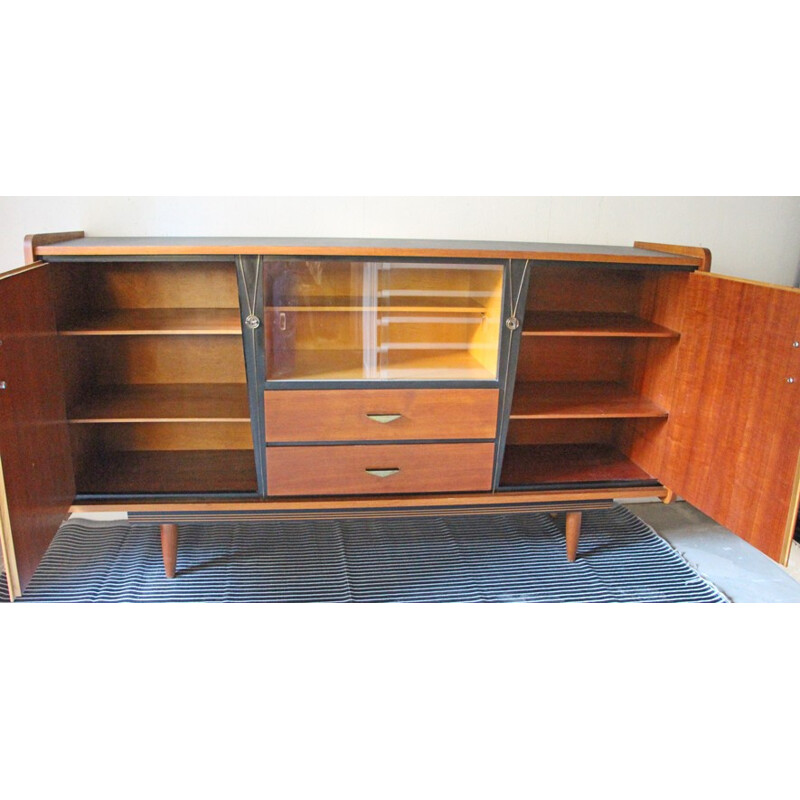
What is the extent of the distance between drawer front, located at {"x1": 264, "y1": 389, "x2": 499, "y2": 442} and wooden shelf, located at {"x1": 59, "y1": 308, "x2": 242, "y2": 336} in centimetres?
20

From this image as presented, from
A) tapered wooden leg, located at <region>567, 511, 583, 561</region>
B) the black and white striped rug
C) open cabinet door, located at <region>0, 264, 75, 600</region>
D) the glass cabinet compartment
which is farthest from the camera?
tapered wooden leg, located at <region>567, 511, 583, 561</region>

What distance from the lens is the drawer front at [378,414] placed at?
1421 mm

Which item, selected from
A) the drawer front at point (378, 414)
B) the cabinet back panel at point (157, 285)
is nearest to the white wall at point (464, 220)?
the cabinet back panel at point (157, 285)

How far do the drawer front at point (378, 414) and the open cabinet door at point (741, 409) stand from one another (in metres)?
0.43

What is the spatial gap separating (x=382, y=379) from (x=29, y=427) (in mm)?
677

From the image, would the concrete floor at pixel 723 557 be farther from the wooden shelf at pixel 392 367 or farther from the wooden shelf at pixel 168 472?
the wooden shelf at pixel 168 472

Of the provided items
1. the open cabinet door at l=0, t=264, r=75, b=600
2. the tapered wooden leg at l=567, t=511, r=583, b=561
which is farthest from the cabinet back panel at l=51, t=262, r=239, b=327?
the tapered wooden leg at l=567, t=511, r=583, b=561

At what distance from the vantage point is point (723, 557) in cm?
175

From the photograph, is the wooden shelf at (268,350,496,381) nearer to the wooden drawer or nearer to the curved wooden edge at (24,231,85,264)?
the wooden drawer

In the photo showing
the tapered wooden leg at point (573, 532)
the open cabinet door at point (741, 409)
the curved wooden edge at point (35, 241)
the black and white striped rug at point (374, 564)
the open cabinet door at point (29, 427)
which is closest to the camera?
the open cabinet door at point (29, 427)

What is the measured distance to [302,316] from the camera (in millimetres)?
1434

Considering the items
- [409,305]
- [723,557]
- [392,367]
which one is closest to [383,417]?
[392,367]

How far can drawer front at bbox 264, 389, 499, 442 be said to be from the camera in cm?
142

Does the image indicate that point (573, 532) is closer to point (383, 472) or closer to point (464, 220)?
point (383, 472)
